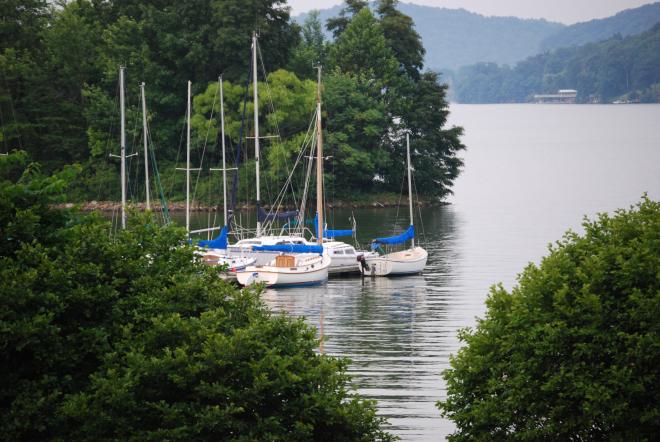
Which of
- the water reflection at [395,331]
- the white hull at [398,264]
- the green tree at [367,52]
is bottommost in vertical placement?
the water reflection at [395,331]

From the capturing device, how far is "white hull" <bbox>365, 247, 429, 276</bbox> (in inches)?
2306

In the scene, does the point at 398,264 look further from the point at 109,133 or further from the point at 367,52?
the point at 367,52

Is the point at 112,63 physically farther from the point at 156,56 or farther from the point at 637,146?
the point at 637,146

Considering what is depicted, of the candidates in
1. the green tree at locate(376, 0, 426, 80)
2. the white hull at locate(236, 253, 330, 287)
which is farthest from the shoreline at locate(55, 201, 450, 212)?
the white hull at locate(236, 253, 330, 287)

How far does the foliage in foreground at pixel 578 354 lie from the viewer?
1959cm

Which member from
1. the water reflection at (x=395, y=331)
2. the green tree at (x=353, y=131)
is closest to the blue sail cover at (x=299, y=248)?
the water reflection at (x=395, y=331)

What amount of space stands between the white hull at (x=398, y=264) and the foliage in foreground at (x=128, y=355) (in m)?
36.5

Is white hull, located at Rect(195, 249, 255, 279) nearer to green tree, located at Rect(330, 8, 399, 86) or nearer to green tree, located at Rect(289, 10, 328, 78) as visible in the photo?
green tree, located at Rect(289, 10, 328, 78)

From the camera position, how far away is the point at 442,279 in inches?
2292

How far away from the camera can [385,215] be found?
291 ft

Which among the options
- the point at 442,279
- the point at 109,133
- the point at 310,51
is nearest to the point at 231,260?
the point at 442,279

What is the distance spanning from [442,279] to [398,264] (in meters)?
2.44

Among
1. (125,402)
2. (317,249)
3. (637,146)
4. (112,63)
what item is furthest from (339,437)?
(637,146)

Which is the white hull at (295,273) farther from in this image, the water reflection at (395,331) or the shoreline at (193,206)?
the shoreline at (193,206)
